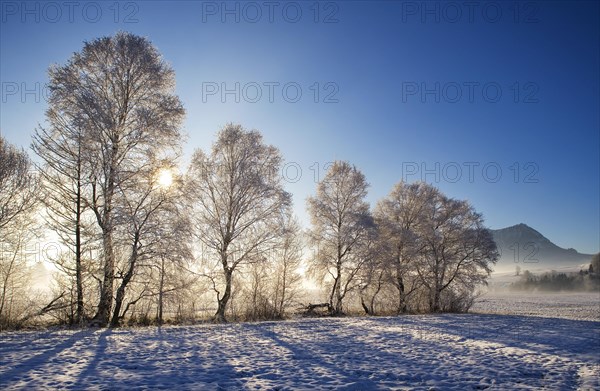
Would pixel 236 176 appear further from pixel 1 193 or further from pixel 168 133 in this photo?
pixel 1 193

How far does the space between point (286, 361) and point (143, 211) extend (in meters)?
10.1

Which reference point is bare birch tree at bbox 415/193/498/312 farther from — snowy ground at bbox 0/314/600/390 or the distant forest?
the distant forest

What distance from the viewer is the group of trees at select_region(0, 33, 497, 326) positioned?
14.5 metres

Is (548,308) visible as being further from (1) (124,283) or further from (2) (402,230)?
(1) (124,283)

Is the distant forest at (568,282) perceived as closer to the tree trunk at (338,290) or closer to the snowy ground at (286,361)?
the tree trunk at (338,290)

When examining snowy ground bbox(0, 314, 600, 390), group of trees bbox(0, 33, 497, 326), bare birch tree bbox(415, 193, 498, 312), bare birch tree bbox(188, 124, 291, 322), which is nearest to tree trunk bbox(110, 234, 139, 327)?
group of trees bbox(0, 33, 497, 326)

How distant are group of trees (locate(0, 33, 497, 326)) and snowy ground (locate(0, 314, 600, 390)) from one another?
3138 mm

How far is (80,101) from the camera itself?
48.0ft

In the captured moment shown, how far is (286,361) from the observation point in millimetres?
9070

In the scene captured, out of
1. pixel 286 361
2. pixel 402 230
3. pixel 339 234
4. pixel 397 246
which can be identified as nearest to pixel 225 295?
pixel 339 234

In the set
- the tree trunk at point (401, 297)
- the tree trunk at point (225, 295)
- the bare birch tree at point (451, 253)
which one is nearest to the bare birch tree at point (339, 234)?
the tree trunk at point (401, 297)

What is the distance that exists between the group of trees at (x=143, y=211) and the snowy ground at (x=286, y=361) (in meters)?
3.14

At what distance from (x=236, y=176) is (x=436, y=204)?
69.0 feet

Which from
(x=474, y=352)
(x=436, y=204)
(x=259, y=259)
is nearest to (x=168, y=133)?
(x=259, y=259)
